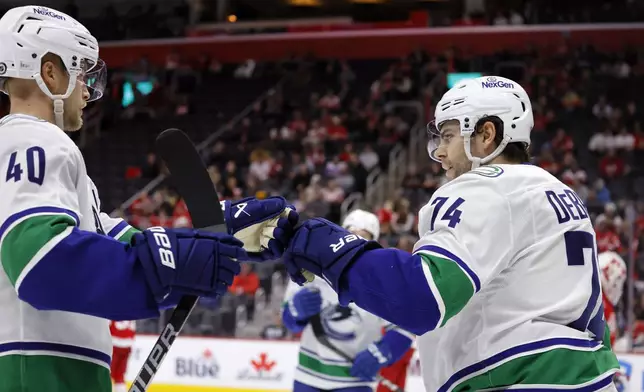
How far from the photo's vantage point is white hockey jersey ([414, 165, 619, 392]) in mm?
2215

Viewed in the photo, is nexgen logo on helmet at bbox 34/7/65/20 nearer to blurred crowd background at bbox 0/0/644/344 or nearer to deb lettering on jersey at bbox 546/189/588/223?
deb lettering on jersey at bbox 546/189/588/223

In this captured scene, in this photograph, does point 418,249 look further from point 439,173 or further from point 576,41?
point 576,41

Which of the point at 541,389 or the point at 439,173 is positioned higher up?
the point at 541,389

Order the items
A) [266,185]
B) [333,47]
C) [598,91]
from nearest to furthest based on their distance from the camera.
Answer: [266,185], [598,91], [333,47]

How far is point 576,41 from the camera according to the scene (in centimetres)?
1514

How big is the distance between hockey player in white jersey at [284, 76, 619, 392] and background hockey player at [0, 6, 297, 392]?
0.34 meters

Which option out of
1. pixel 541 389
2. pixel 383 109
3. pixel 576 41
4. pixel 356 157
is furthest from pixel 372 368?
pixel 576 41

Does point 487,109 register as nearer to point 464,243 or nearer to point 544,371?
point 464,243

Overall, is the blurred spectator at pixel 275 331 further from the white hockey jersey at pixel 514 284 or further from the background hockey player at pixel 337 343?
the white hockey jersey at pixel 514 284

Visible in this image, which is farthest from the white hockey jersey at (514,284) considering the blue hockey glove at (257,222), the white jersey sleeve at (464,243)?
the blue hockey glove at (257,222)

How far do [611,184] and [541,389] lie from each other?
30.3 ft

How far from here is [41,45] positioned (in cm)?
221

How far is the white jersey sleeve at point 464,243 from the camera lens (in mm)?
2158

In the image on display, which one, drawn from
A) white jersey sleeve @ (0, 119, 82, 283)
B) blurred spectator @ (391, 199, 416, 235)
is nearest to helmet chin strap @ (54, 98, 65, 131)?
white jersey sleeve @ (0, 119, 82, 283)
